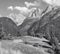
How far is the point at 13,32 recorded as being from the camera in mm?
73312

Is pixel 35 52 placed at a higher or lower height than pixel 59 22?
lower

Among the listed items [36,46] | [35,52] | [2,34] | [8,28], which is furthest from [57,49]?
[8,28]

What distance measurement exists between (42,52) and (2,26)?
38037mm

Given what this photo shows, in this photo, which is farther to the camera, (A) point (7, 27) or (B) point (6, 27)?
(A) point (7, 27)

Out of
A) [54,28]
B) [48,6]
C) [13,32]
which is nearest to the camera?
[54,28]

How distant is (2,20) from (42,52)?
4082 centimetres

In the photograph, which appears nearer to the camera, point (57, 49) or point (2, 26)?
point (57, 49)

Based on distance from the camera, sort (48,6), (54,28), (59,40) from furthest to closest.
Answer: (48,6), (54,28), (59,40)

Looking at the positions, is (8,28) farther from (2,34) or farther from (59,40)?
(59,40)

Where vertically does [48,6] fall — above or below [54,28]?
above

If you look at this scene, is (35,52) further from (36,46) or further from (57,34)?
(57,34)

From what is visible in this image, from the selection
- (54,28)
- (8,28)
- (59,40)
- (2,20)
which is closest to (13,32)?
(8,28)

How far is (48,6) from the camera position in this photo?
12244cm

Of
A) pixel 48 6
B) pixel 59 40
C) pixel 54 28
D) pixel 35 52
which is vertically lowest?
pixel 35 52
